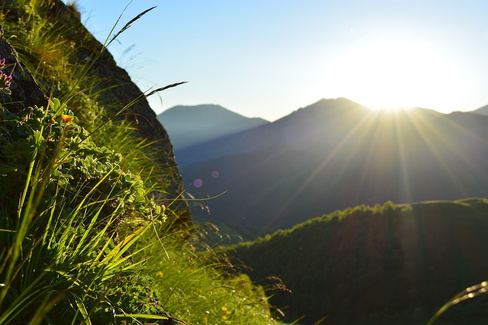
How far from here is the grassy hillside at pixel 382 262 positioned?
50688 millimetres

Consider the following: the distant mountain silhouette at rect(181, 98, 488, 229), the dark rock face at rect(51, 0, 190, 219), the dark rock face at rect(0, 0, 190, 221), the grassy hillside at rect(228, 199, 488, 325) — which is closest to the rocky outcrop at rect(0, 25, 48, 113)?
the dark rock face at rect(0, 0, 190, 221)

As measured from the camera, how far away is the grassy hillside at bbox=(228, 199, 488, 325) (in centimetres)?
5069

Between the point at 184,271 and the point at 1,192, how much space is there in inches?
66.8

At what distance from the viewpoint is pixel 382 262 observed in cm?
5591

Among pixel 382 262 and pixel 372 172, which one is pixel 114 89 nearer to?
pixel 382 262

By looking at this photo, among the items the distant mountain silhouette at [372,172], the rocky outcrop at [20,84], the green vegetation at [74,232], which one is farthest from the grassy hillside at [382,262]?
the distant mountain silhouette at [372,172]

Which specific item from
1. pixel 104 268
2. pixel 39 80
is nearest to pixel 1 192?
pixel 104 268

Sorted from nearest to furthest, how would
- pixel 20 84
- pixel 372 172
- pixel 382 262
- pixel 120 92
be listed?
1. pixel 20 84
2. pixel 120 92
3. pixel 382 262
4. pixel 372 172

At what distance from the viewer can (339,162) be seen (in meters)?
172

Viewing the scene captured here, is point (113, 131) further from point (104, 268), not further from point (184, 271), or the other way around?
point (104, 268)

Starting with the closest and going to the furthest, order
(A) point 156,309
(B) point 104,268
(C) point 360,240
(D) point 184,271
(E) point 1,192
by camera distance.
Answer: (B) point 104,268 → (E) point 1,192 → (A) point 156,309 → (D) point 184,271 → (C) point 360,240

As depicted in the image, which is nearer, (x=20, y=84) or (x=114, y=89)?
(x=20, y=84)

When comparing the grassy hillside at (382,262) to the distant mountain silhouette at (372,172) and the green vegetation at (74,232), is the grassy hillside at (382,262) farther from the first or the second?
the distant mountain silhouette at (372,172)

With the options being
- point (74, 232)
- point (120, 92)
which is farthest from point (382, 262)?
point (74, 232)
